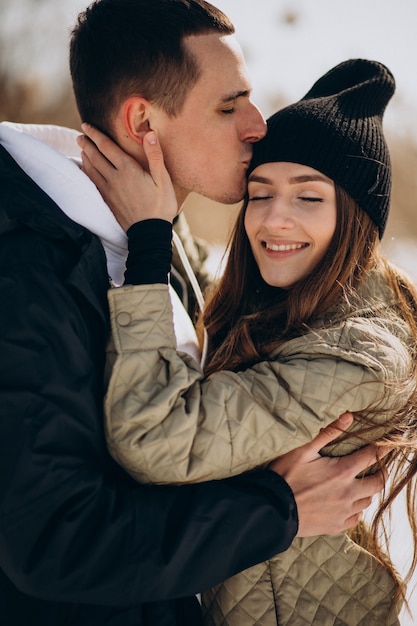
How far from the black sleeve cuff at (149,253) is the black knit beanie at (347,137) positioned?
1.73 feet

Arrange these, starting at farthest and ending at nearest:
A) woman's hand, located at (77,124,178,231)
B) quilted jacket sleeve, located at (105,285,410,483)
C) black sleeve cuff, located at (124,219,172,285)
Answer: woman's hand, located at (77,124,178,231), black sleeve cuff, located at (124,219,172,285), quilted jacket sleeve, located at (105,285,410,483)

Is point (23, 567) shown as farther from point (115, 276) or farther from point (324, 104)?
point (324, 104)

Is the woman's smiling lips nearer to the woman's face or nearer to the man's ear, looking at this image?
the woman's face

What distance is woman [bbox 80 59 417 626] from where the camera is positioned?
5.98 ft

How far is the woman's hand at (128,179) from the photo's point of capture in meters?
2.09

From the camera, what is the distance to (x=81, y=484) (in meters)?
1.67

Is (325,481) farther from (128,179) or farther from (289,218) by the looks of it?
(128,179)

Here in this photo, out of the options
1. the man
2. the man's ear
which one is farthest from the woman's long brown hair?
the man's ear

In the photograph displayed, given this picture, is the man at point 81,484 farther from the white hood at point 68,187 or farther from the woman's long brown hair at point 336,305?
the woman's long brown hair at point 336,305

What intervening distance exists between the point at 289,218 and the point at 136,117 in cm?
58

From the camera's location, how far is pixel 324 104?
2354 mm

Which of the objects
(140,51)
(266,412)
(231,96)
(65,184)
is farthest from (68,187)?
(266,412)

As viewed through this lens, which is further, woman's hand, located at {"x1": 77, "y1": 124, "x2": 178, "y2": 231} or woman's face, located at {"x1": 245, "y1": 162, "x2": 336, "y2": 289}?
woman's face, located at {"x1": 245, "y1": 162, "x2": 336, "y2": 289}

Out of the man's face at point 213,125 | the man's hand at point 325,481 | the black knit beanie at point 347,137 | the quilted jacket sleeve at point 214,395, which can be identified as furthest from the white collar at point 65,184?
the man's hand at point 325,481
